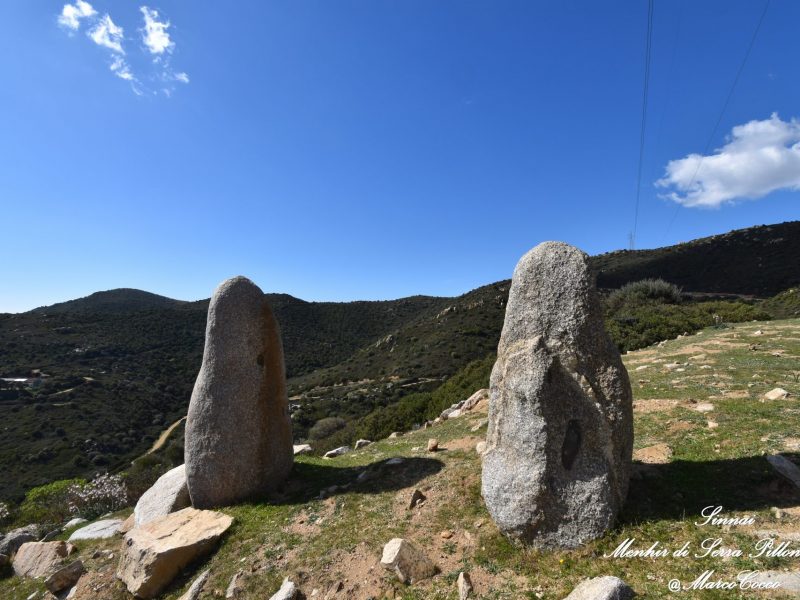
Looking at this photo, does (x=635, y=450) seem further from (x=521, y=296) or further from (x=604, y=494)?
(x=521, y=296)

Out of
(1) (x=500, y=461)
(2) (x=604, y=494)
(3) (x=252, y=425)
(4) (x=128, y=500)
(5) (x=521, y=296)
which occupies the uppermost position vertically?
(5) (x=521, y=296)

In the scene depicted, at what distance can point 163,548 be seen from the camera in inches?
287

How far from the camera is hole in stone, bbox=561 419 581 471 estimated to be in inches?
233

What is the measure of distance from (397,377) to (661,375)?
28.0 metres

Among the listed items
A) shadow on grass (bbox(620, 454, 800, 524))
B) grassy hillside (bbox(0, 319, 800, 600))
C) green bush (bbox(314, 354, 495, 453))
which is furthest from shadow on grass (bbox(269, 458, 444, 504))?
green bush (bbox(314, 354, 495, 453))

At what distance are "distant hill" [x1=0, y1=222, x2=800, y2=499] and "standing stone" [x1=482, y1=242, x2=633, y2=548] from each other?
1076 inches

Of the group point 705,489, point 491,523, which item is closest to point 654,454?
point 705,489

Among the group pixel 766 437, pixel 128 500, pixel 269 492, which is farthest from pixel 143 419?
pixel 766 437

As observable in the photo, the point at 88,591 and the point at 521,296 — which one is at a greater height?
the point at 521,296

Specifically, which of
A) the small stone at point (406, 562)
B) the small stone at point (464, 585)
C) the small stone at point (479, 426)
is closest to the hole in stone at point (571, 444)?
the small stone at point (464, 585)

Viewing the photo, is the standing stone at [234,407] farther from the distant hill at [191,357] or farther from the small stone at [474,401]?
the distant hill at [191,357]

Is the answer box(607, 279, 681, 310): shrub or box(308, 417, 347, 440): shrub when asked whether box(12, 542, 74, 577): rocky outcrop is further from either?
box(607, 279, 681, 310): shrub

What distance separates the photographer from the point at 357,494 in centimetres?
882

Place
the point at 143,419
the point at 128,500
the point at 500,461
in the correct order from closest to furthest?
the point at 500,461, the point at 128,500, the point at 143,419
